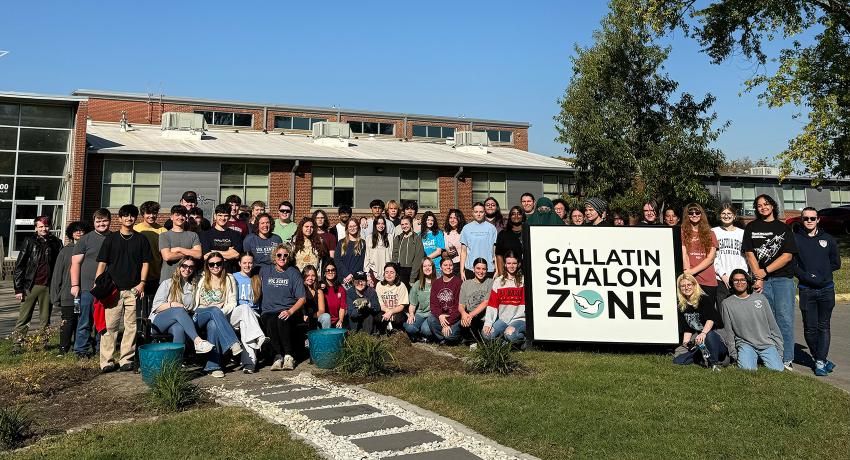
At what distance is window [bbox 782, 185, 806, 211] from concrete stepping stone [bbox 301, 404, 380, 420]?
3882 centimetres

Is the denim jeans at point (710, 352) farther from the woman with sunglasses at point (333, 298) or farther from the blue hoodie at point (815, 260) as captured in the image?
the woman with sunglasses at point (333, 298)

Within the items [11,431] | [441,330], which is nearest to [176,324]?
[11,431]

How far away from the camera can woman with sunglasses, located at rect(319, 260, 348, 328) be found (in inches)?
313

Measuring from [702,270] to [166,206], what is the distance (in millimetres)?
19067

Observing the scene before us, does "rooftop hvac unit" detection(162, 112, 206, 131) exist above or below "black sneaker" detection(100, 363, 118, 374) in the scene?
above

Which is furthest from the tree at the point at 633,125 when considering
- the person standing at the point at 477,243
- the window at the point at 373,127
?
the window at the point at 373,127

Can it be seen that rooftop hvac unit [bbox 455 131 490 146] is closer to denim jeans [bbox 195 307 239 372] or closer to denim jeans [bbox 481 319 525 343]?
denim jeans [bbox 481 319 525 343]

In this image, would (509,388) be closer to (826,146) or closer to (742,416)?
(742,416)

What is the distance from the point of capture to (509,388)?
5.66 meters

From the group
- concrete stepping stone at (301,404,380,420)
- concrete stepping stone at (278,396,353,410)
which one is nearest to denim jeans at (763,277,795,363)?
concrete stepping stone at (301,404,380,420)

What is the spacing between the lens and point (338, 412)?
5.11 metres

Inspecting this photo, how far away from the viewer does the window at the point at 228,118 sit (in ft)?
122

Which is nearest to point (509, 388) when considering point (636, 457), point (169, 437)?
point (636, 457)

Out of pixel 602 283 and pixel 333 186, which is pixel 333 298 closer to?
pixel 602 283
